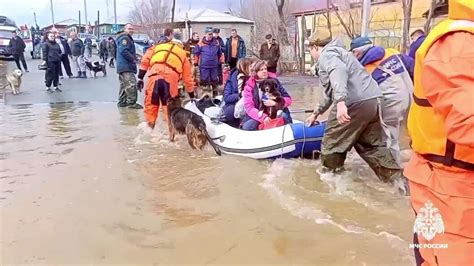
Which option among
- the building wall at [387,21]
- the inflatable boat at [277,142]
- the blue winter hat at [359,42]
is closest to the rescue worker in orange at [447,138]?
the blue winter hat at [359,42]

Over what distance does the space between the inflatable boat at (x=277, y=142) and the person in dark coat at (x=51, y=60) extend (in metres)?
9.05

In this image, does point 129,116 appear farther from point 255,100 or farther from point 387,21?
point 387,21

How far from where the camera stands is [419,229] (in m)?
1.97

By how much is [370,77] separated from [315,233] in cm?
158

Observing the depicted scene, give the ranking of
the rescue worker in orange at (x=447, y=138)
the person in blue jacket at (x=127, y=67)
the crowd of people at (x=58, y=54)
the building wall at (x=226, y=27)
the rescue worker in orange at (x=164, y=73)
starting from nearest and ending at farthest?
the rescue worker in orange at (x=447, y=138)
the rescue worker in orange at (x=164, y=73)
the person in blue jacket at (x=127, y=67)
the crowd of people at (x=58, y=54)
the building wall at (x=226, y=27)

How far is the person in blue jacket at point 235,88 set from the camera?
6730 millimetres

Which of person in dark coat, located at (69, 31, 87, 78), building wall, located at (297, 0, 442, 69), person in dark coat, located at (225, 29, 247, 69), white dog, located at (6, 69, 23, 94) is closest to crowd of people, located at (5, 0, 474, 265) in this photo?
person in dark coat, located at (225, 29, 247, 69)

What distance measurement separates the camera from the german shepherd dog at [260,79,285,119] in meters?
6.52

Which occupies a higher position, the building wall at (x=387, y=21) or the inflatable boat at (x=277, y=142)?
the building wall at (x=387, y=21)

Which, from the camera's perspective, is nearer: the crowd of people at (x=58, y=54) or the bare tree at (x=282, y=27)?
the crowd of people at (x=58, y=54)

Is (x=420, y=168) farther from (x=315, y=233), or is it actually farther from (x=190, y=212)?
(x=190, y=212)

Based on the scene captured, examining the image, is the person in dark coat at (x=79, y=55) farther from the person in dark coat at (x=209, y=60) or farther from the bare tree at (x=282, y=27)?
the bare tree at (x=282, y=27)

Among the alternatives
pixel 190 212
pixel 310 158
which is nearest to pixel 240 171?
pixel 310 158

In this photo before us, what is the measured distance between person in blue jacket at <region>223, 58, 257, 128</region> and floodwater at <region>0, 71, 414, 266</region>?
707 mm
